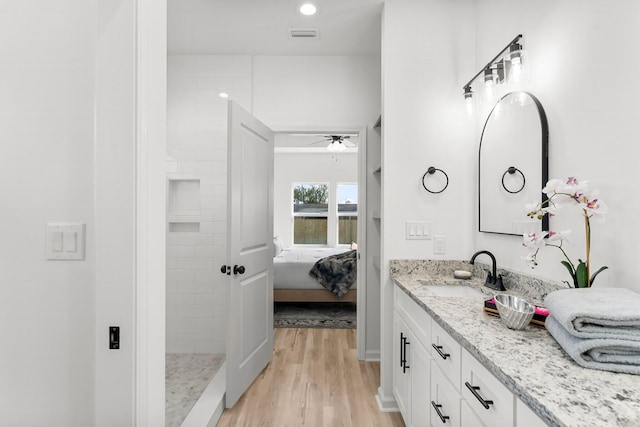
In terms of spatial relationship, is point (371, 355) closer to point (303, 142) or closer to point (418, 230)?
point (418, 230)

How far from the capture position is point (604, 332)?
845 mm

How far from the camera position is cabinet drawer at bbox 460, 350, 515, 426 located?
880mm

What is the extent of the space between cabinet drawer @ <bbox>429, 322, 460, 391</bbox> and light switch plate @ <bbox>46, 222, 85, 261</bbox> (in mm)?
1262

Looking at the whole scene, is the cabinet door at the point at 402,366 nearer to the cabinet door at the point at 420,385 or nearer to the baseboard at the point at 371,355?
the cabinet door at the point at 420,385

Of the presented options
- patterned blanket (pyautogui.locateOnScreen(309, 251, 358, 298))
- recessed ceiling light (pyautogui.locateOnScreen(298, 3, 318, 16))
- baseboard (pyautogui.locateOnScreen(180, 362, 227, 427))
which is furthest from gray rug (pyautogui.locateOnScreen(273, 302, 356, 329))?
recessed ceiling light (pyautogui.locateOnScreen(298, 3, 318, 16))

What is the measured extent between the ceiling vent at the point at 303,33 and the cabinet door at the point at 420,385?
2.34m

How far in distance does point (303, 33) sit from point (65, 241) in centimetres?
235

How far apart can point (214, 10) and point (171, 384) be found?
279cm

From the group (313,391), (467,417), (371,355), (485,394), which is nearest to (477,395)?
(485,394)

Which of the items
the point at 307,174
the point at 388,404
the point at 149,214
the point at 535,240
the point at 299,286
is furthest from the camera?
the point at 307,174

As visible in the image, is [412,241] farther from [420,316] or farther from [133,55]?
[133,55]

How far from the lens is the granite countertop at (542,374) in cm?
67

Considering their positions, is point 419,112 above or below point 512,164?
above

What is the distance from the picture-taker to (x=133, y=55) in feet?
2.98
